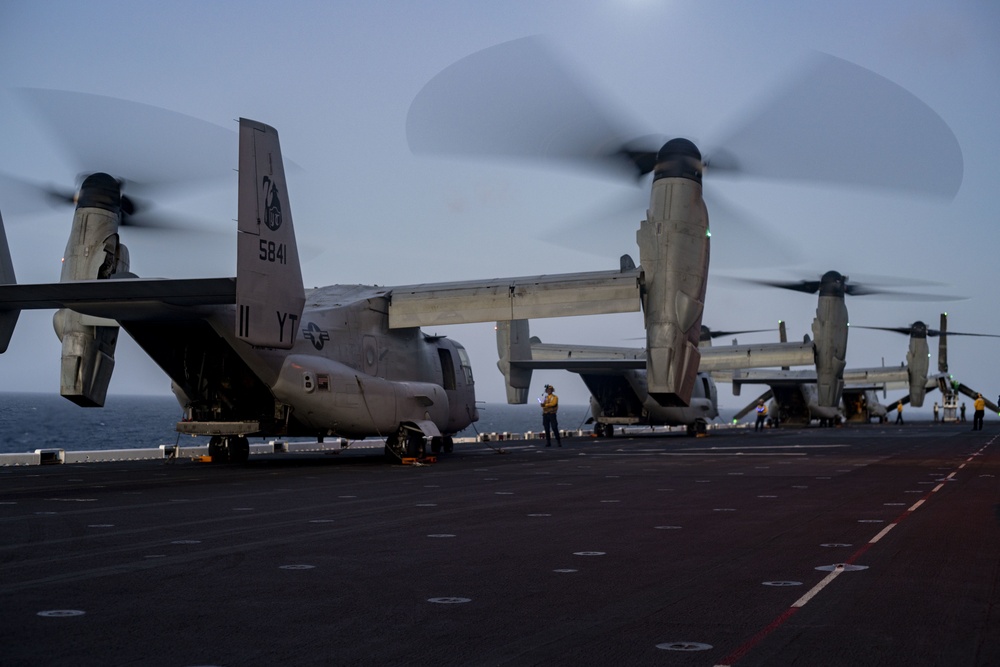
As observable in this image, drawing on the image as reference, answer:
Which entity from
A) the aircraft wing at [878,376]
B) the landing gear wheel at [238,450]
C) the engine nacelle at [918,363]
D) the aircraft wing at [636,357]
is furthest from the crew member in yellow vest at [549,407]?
the aircraft wing at [878,376]

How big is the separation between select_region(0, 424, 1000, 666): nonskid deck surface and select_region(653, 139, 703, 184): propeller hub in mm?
11374

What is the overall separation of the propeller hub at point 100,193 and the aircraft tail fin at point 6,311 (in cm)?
442

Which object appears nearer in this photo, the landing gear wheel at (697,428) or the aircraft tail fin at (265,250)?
the aircraft tail fin at (265,250)

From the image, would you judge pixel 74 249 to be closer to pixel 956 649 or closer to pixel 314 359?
pixel 314 359

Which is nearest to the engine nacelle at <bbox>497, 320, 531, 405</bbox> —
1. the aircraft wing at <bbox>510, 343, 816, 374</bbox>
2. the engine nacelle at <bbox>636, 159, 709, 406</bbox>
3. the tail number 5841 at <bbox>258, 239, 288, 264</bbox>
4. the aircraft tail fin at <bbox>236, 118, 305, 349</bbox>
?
the aircraft wing at <bbox>510, 343, 816, 374</bbox>

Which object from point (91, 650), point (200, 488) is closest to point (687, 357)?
point (200, 488)

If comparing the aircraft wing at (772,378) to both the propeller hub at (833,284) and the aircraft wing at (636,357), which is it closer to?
the aircraft wing at (636,357)

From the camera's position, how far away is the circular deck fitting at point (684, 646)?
5043mm

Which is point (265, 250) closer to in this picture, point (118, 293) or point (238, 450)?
point (118, 293)

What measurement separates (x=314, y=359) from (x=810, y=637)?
57.1ft

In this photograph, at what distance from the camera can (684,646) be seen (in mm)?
5105

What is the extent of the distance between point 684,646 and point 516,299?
1951 centimetres

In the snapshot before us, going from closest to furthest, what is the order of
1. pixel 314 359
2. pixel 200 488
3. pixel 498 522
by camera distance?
pixel 498 522
pixel 200 488
pixel 314 359

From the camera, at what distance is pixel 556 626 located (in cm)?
563
